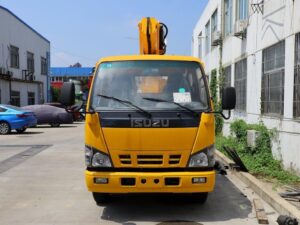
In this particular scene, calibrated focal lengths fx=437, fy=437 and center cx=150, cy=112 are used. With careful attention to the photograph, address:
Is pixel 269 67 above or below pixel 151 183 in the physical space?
above

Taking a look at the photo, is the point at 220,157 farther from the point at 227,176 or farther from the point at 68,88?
the point at 68,88

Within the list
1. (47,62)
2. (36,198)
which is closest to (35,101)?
(47,62)

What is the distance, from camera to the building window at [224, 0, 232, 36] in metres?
Answer: 17.9

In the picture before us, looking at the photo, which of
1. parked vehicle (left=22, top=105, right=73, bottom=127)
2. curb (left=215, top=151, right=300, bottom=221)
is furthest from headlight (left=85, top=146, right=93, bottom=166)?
parked vehicle (left=22, top=105, right=73, bottom=127)

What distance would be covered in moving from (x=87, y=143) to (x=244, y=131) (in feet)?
23.5

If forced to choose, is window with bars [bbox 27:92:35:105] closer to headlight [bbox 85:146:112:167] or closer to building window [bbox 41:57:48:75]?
building window [bbox 41:57:48:75]

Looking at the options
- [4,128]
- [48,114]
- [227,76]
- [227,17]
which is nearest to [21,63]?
[48,114]

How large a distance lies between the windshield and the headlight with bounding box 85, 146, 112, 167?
2.15 ft

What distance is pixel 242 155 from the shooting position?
11.6 m

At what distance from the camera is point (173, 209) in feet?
22.4

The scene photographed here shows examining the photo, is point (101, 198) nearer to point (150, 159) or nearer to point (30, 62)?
point (150, 159)

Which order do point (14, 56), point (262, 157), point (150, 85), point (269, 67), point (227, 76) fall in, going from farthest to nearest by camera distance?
point (14, 56) → point (227, 76) → point (269, 67) → point (262, 157) → point (150, 85)

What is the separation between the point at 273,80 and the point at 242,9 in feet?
17.1

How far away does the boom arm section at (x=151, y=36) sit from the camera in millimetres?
9359
